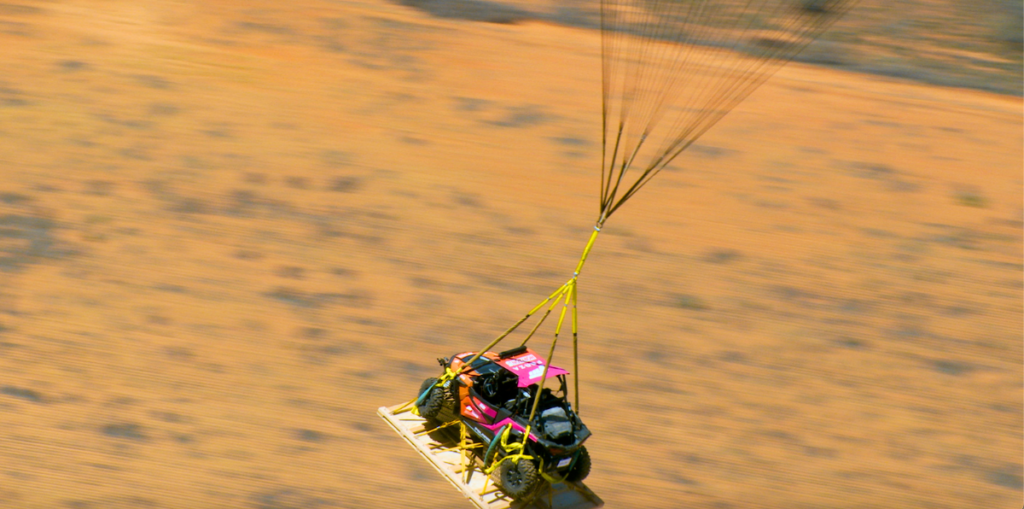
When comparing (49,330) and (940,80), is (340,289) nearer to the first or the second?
(49,330)

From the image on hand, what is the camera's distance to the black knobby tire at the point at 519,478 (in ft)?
27.0

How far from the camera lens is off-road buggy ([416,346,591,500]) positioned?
8297 mm

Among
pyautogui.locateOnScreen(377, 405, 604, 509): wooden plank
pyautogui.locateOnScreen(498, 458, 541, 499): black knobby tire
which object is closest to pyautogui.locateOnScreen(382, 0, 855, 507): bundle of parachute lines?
pyautogui.locateOnScreen(498, 458, 541, 499): black knobby tire

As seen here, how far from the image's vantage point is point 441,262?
13.6 m

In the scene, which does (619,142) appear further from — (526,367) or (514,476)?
(514,476)

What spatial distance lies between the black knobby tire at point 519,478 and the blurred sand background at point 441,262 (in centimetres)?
192

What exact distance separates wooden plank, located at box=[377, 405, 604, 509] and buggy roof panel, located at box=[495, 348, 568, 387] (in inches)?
41.5

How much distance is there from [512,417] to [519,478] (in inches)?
23.9

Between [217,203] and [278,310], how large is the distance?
3.02 meters

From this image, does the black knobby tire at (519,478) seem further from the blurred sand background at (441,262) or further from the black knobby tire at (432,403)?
the blurred sand background at (441,262)

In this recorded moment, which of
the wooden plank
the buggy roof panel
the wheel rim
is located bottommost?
the wooden plank

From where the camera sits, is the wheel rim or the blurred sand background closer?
the wheel rim

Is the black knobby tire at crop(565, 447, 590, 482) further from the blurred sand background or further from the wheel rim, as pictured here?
the blurred sand background

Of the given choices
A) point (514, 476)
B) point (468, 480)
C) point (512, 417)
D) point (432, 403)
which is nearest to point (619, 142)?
point (432, 403)
